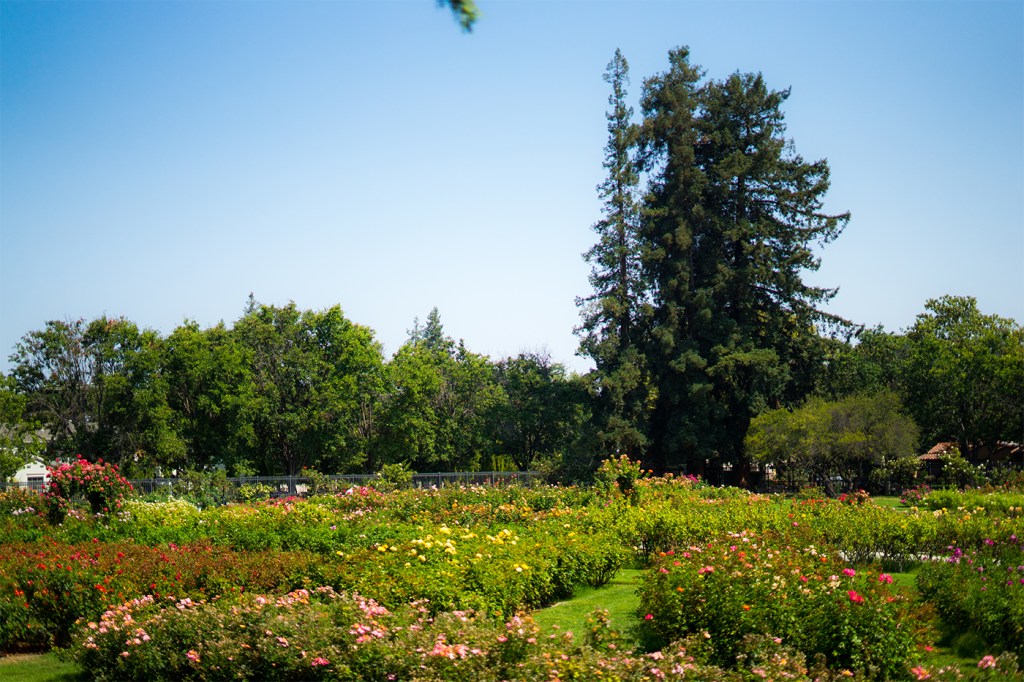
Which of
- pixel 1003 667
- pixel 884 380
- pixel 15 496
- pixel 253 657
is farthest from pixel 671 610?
pixel 884 380

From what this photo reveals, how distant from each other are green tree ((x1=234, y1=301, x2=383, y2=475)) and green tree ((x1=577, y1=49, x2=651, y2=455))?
36.2 ft

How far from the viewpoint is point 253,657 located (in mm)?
7762

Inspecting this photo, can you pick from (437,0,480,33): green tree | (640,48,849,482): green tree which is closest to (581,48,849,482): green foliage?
(640,48,849,482): green tree

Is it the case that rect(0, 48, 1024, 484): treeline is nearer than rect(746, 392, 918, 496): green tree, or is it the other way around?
rect(746, 392, 918, 496): green tree

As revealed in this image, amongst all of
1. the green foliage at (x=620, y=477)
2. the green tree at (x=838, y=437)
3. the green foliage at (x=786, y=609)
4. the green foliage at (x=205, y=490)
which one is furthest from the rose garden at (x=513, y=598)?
the green tree at (x=838, y=437)

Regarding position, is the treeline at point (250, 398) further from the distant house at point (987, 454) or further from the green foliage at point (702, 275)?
the distant house at point (987, 454)

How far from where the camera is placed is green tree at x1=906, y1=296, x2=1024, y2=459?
40750mm

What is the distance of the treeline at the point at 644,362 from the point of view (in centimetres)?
3794

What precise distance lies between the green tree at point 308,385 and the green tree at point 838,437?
1891cm

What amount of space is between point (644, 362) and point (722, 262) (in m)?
5.59

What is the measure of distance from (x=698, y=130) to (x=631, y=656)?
120 feet

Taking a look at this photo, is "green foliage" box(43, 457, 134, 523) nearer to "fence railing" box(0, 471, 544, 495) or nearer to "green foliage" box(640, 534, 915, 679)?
"fence railing" box(0, 471, 544, 495)

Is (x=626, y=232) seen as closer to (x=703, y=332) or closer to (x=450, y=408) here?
(x=703, y=332)

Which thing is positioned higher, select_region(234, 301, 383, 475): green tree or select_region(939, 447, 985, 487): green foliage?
select_region(234, 301, 383, 475): green tree
